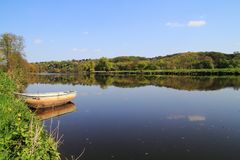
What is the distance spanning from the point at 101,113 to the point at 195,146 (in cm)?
958

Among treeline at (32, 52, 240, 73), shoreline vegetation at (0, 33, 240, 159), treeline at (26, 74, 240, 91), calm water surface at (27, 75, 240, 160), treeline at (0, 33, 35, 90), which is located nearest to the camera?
shoreline vegetation at (0, 33, 240, 159)

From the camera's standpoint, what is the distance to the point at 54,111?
21734 mm

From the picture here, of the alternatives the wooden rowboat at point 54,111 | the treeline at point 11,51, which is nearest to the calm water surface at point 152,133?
the wooden rowboat at point 54,111

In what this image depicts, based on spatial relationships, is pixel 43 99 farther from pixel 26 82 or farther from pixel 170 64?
pixel 170 64

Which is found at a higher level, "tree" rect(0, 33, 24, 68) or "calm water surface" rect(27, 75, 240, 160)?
"tree" rect(0, 33, 24, 68)

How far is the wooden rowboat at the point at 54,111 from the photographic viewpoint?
791 inches

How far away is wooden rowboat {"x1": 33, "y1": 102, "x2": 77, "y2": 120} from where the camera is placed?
2009 centimetres

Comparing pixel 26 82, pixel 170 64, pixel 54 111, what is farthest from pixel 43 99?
pixel 170 64

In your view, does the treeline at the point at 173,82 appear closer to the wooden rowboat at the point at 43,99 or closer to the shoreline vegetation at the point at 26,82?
the shoreline vegetation at the point at 26,82

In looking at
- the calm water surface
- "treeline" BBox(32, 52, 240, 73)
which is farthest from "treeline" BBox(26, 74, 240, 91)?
"treeline" BBox(32, 52, 240, 73)

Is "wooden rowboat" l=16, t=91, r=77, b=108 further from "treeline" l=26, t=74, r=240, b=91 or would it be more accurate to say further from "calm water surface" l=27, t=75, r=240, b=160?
"treeline" l=26, t=74, r=240, b=91

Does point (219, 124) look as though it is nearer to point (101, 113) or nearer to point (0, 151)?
point (101, 113)

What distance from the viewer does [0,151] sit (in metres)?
5.84

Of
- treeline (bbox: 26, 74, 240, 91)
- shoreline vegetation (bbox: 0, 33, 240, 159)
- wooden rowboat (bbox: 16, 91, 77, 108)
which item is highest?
shoreline vegetation (bbox: 0, 33, 240, 159)
